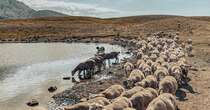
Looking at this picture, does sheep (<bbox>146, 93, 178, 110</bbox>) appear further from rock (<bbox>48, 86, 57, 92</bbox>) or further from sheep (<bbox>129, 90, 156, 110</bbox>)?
rock (<bbox>48, 86, 57, 92</bbox>)

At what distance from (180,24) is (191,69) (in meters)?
60.1

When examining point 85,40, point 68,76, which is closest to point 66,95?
point 68,76

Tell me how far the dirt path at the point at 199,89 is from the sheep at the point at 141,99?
3.39m

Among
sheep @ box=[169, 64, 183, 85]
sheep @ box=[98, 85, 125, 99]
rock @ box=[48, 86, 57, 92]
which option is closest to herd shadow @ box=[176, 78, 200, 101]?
sheep @ box=[169, 64, 183, 85]

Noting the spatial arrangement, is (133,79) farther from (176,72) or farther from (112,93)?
(112,93)

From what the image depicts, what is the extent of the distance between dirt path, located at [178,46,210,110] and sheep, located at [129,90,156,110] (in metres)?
3.39

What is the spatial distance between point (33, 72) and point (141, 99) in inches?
927

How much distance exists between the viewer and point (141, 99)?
20.4 metres

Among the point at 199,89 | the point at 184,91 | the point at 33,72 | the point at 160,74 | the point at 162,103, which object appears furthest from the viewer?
the point at 33,72

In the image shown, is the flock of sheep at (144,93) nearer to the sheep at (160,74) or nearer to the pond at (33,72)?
the sheep at (160,74)

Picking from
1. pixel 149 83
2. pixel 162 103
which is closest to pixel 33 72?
pixel 149 83

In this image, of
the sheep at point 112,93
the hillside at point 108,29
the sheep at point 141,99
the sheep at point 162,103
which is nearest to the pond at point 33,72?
the sheep at point 112,93

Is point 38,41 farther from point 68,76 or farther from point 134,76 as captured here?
point 134,76

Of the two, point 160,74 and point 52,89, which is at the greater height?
point 160,74
